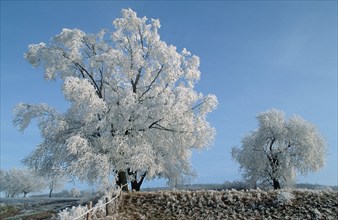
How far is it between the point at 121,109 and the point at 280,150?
21722 millimetres

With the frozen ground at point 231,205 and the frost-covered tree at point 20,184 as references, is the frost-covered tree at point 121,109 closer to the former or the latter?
the frozen ground at point 231,205

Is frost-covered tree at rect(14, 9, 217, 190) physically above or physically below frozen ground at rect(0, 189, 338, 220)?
above

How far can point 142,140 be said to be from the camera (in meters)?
30.4

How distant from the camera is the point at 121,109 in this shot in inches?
1174

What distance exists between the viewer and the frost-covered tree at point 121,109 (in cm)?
2911

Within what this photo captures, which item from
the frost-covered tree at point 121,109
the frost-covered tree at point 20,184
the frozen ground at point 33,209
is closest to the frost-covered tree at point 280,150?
the frost-covered tree at point 121,109

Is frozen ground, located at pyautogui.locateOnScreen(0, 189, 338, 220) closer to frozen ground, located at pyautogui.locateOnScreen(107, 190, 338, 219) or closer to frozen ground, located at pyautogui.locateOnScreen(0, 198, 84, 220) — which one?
frozen ground, located at pyautogui.locateOnScreen(107, 190, 338, 219)

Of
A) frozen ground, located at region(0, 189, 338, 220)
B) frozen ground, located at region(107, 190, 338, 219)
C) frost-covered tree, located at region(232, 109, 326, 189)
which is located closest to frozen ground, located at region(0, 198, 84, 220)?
frozen ground, located at region(0, 189, 338, 220)

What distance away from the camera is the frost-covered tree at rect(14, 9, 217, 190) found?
95.5 ft

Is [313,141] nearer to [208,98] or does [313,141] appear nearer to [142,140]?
[208,98]

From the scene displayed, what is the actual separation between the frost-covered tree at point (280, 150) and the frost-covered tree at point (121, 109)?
A: 14.1 m

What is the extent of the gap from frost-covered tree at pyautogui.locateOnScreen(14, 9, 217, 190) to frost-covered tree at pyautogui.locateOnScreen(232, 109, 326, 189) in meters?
14.1

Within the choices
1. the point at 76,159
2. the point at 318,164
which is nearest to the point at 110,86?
the point at 76,159

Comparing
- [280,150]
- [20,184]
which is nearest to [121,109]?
[280,150]
